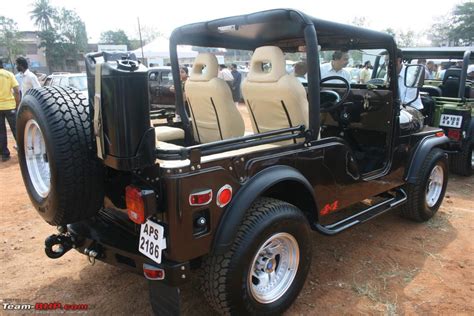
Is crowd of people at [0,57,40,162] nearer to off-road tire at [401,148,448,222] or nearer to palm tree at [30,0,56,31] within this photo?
off-road tire at [401,148,448,222]

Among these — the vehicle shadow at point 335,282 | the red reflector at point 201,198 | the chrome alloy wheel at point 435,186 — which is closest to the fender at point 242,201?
the red reflector at point 201,198

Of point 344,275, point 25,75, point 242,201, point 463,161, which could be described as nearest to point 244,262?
point 242,201

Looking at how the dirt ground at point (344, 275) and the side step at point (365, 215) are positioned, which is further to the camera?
the side step at point (365, 215)

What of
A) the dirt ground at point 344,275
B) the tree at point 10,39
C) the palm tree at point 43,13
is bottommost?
the dirt ground at point 344,275

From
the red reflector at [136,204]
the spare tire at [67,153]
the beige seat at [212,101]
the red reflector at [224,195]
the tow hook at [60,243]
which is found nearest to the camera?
the red reflector at [136,204]

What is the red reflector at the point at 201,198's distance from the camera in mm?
2148

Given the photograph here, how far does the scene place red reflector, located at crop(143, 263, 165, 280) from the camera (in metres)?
2.20

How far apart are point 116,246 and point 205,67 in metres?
1.64

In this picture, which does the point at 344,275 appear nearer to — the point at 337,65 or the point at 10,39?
the point at 337,65

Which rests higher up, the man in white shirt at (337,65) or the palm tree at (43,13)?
the palm tree at (43,13)

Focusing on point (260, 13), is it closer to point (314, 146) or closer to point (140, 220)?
point (314, 146)

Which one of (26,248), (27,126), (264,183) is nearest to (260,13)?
(264,183)

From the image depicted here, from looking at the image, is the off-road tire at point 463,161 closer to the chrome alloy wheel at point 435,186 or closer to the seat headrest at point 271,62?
the chrome alloy wheel at point 435,186

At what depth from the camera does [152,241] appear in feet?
7.23
